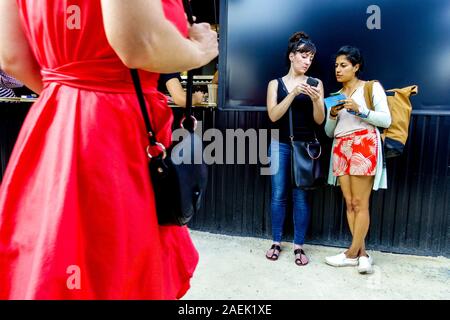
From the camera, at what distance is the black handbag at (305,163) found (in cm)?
322

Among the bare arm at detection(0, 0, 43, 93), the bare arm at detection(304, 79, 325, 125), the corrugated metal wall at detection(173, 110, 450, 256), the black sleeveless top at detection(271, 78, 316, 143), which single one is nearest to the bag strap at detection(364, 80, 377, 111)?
the bare arm at detection(304, 79, 325, 125)

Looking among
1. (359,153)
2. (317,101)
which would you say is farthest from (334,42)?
(359,153)

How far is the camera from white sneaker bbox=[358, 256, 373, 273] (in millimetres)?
3104

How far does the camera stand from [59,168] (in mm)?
876

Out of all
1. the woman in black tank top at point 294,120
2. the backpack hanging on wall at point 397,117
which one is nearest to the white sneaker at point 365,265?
the woman in black tank top at point 294,120

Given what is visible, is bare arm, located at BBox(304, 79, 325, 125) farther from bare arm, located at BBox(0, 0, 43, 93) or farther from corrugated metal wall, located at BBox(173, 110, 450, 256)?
bare arm, located at BBox(0, 0, 43, 93)

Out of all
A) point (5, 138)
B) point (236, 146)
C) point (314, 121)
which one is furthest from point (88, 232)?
point (5, 138)

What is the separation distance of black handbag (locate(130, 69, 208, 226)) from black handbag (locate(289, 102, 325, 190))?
2.31 metres

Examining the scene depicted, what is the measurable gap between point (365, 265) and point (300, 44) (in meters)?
1.88

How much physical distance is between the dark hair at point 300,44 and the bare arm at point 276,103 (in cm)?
29

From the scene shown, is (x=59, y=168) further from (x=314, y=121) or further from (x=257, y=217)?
(x=257, y=217)

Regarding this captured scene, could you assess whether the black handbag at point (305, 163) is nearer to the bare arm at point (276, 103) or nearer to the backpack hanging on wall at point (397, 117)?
the bare arm at point (276, 103)

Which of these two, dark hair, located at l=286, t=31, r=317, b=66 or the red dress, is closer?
the red dress

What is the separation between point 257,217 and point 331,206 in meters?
0.73
